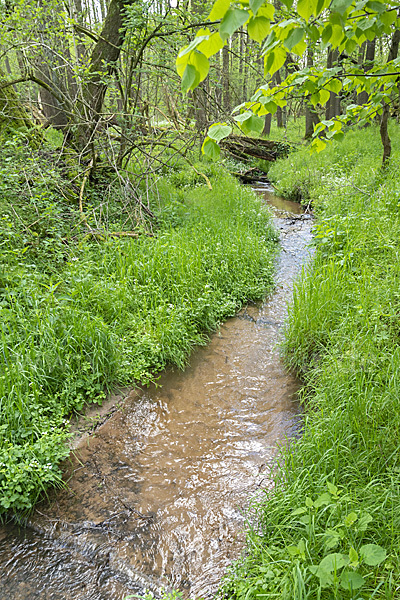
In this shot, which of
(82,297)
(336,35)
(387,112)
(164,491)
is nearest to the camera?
(336,35)

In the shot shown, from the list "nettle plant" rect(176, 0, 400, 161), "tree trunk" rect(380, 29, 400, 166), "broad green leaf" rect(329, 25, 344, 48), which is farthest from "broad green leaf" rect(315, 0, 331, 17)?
Answer: "tree trunk" rect(380, 29, 400, 166)

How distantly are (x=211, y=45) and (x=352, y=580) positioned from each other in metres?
2.11

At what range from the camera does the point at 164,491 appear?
2.81 meters

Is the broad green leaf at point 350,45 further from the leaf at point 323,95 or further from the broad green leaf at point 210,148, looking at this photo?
the broad green leaf at point 210,148

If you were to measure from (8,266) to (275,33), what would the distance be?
3.66 metres

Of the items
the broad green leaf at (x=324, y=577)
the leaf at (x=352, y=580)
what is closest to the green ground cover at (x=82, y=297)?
the broad green leaf at (x=324, y=577)

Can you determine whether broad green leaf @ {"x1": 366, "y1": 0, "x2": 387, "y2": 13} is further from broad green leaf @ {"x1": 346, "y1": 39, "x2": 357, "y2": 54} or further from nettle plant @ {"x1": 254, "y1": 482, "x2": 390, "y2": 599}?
nettle plant @ {"x1": 254, "y1": 482, "x2": 390, "y2": 599}

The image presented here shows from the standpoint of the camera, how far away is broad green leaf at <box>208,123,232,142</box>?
3.67ft

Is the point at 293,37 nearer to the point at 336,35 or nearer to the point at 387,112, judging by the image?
the point at 336,35

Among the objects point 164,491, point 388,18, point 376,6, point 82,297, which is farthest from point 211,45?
point 82,297

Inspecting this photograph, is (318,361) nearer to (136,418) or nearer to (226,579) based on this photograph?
(136,418)

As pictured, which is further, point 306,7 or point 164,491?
point 164,491

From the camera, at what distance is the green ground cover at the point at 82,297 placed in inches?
113

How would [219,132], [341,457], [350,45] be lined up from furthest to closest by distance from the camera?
[341,457]
[350,45]
[219,132]
